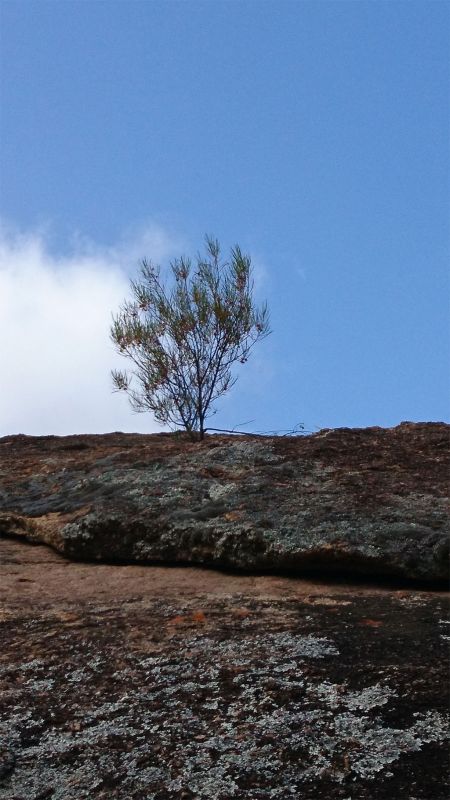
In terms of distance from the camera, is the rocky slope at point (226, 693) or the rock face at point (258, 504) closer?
the rocky slope at point (226, 693)

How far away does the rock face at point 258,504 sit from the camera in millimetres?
4078

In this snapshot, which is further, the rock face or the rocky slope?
the rock face

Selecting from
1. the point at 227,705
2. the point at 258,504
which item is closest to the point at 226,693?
the point at 227,705

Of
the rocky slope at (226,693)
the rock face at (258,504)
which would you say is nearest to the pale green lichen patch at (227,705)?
the rocky slope at (226,693)

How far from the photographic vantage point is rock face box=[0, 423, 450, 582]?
4.08m

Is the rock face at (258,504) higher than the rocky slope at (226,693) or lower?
higher

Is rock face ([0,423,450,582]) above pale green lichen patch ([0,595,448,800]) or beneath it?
above

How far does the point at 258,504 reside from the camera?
4453mm

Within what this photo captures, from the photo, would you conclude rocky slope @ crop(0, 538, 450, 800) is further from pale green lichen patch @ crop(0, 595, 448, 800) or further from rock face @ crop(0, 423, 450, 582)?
rock face @ crop(0, 423, 450, 582)

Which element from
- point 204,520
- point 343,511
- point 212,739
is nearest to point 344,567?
point 343,511

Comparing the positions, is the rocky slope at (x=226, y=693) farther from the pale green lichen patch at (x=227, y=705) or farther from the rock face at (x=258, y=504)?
the rock face at (x=258, y=504)

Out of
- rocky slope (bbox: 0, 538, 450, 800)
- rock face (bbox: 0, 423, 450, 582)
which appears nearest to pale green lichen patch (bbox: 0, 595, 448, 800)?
rocky slope (bbox: 0, 538, 450, 800)

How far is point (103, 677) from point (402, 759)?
108 centimetres

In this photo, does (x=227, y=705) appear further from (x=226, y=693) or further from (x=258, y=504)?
(x=258, y=504)
